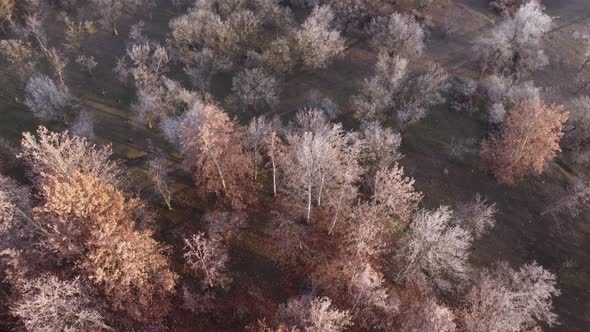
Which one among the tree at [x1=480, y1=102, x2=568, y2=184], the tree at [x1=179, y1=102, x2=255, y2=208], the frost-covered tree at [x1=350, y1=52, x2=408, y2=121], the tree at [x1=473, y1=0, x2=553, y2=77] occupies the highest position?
the tree at [x1=473, y1=0, x2=553, y2=77]

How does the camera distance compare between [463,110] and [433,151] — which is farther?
[463,110]

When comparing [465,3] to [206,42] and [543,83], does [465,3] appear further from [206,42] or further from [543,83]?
[206,42]

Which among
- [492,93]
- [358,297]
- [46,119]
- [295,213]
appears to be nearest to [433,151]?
[492,93]

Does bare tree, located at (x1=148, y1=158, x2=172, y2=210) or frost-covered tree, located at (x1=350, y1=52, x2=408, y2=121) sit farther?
frost-covered tree, located at (x1=350, y1=52, x2=408, y2=121)

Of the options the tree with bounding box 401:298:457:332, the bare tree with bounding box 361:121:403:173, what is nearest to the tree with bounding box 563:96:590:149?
the bare tree with bounding box 361:121:403:173

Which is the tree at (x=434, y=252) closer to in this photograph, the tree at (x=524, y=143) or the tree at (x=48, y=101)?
the tree at (x=524, y=143)

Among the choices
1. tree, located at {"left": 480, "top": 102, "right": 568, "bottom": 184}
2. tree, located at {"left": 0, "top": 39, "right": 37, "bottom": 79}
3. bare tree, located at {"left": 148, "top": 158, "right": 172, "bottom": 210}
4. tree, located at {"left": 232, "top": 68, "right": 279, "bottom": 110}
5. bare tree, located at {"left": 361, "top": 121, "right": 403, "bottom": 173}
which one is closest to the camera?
bare tree, located at {"left": 148, "top": 158, "right": 172, "bottom": 210}

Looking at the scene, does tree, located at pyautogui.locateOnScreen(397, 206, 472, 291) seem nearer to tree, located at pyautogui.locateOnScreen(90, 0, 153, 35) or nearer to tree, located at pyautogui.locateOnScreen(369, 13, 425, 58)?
tree, located at pyautogui.locateOnScreen(369, 13, 425, 58)
